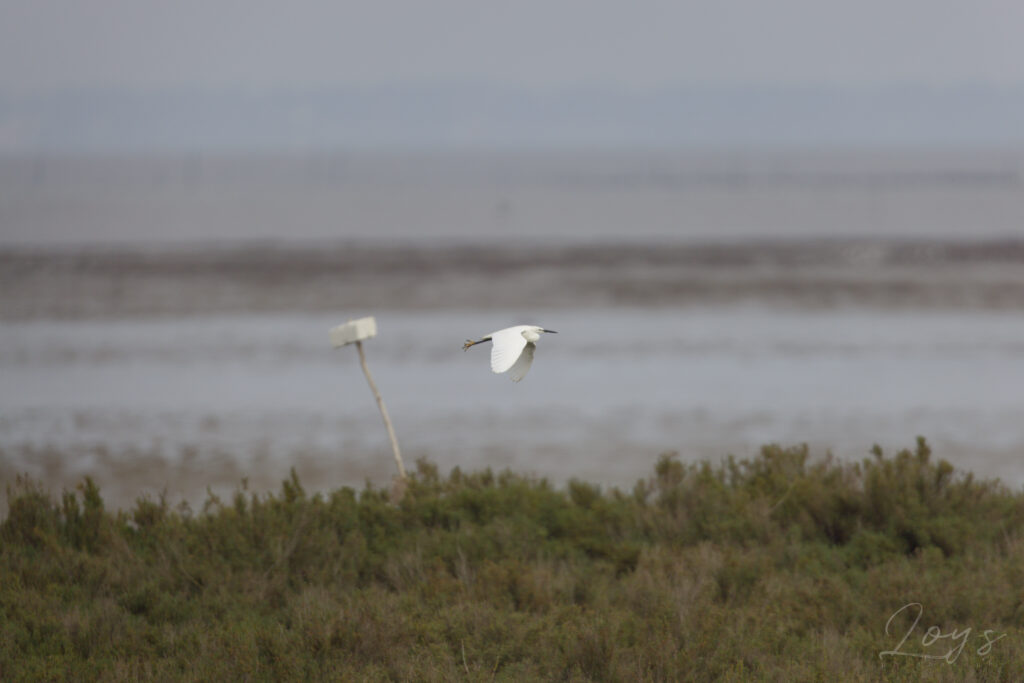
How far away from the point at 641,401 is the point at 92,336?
10.6 m

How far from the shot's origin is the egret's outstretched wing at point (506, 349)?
2.86 m

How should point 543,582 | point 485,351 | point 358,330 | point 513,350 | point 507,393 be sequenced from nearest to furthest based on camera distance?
point 513,350 → point 543,582 → point 358,330 → point 507,393 → point 485,351

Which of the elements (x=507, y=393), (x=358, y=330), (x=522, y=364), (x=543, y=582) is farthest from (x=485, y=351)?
(x=522, y=364)

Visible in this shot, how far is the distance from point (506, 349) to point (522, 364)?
0.33 feet

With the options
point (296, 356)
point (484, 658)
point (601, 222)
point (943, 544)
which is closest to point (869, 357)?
point (296, 356)

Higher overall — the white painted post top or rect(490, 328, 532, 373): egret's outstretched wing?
rect(490, 328, 532, 373): egret's outstretched wing

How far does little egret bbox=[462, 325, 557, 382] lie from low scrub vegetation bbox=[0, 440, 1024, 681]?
96.5 inches

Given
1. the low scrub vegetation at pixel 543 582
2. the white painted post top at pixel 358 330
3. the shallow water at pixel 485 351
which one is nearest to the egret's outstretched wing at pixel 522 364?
the low scrub vegetation at pixel 543 582

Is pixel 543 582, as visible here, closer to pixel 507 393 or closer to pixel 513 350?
pixel 513 350

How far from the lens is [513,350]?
2914 millimetres

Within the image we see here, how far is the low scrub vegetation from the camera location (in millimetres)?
5223

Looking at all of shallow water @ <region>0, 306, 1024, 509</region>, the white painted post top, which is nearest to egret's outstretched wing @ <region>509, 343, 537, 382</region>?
the white painted post top

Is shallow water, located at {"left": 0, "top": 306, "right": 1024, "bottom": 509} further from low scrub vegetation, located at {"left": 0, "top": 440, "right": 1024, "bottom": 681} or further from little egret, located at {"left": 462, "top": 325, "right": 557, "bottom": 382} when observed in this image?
little egret, located at {"left": 462, "top": 325, "right": 557, "bottom": 382}

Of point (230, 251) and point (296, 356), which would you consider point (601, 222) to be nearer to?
point (230, 251)
